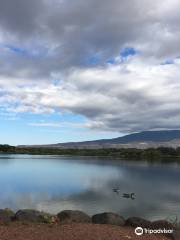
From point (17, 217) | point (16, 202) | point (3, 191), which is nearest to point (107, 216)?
point (17, 217)

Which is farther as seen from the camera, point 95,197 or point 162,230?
point 95,197

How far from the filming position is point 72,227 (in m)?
14.9

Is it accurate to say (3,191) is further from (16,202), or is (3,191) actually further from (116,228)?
(116,228)

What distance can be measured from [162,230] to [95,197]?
24685 mm

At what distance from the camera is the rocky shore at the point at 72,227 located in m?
13.5

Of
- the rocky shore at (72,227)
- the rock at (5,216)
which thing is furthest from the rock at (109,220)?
the rock at (5,216)

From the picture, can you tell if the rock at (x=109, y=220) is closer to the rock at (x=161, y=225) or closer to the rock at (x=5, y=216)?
the rock at (x=161, y=225)

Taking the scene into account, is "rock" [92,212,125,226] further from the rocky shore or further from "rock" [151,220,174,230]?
"rock" [151,220,174,230]

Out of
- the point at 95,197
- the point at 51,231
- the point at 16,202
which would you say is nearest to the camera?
the point at 51,231

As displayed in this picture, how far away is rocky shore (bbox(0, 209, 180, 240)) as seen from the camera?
13484mm

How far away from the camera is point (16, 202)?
3309 cm

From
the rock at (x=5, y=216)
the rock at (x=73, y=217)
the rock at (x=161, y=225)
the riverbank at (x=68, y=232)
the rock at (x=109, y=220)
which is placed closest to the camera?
the riverbank at (x=68, y=232)

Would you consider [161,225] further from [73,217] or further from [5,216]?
[5,216]

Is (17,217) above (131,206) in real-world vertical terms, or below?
above
